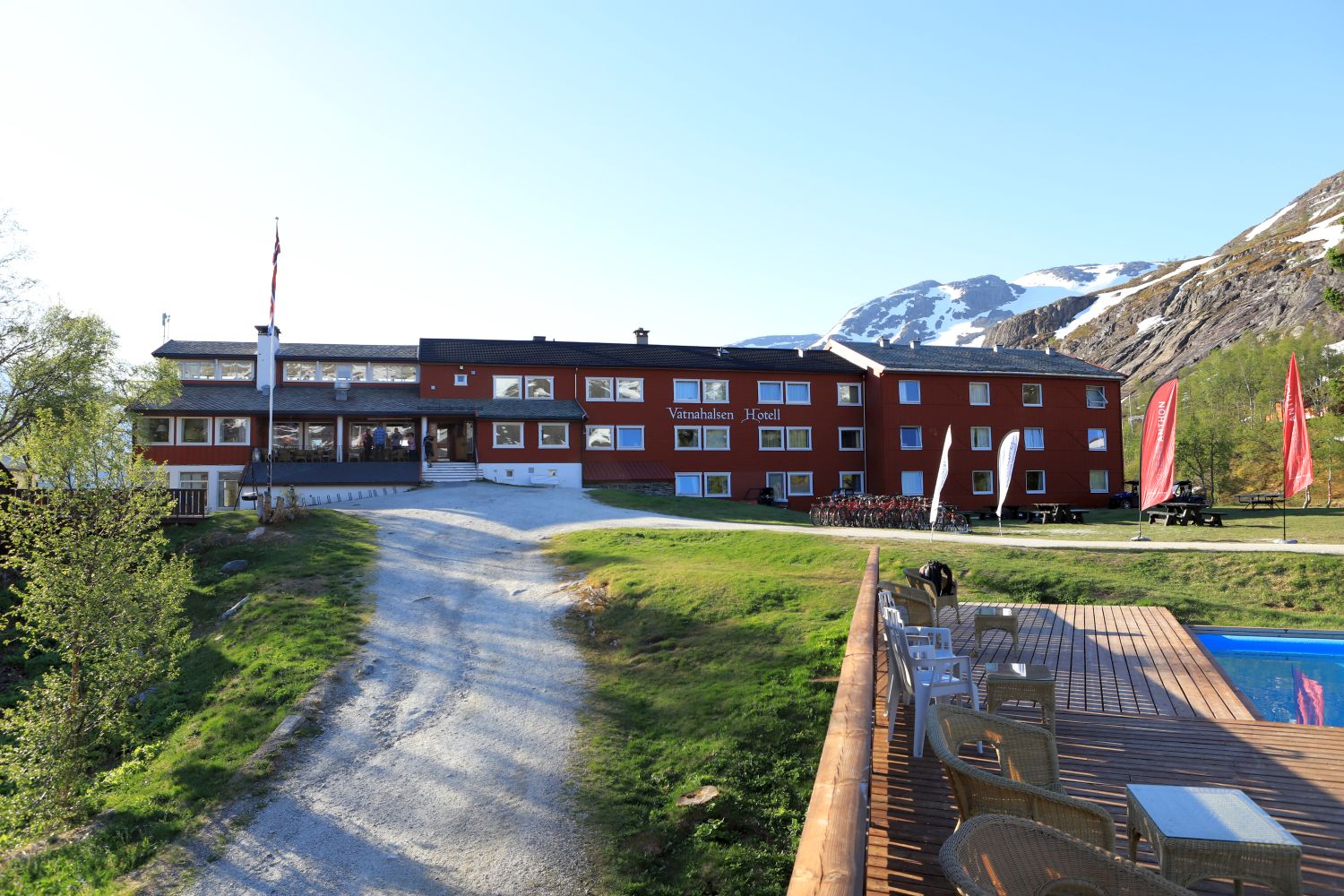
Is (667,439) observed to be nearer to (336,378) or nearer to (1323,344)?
(336,378)

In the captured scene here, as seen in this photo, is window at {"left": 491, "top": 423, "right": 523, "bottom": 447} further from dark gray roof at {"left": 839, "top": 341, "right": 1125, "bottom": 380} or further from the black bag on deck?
the black bag on deck

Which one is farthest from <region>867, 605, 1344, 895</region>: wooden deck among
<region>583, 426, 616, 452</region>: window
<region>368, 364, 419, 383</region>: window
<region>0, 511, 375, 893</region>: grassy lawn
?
<region>368, 364, 419, 383</region>: window

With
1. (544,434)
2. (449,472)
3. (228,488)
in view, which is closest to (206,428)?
(228,488)

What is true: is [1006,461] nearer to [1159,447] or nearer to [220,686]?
[1159,447]

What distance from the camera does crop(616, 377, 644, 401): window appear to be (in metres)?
35.8

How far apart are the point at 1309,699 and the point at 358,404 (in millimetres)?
32173

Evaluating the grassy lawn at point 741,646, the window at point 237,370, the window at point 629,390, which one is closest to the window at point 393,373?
the window at point 237,370

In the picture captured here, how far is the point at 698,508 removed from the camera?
28406 millimetres

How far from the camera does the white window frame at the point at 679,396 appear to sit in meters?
36.2

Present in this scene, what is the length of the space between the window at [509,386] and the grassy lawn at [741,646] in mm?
17539

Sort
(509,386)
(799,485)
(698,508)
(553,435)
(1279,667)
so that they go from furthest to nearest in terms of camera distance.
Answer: (799,485), (509,386), (553,435), (698,508), (1279,667)

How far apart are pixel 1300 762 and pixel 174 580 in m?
13.1

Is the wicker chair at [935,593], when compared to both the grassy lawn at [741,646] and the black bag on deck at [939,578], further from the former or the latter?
the grassy lawn at [741,646]

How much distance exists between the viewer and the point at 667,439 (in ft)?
117
